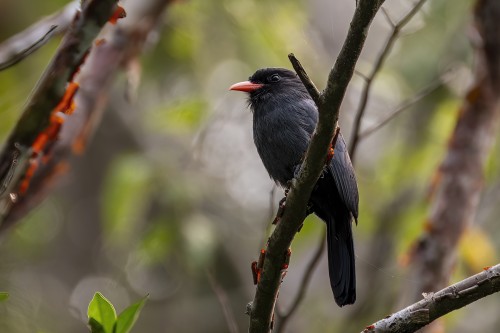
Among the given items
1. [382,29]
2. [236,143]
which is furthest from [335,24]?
[236,143]

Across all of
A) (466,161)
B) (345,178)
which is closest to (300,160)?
(345,178)

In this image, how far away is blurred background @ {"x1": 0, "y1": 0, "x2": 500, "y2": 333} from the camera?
6.33 metres

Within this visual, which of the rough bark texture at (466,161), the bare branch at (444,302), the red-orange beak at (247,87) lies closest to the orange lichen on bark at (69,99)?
the red-orange beak at (247,87)

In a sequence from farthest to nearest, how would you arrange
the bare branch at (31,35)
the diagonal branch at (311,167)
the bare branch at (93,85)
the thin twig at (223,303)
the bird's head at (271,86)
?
the bird's head at (271,86) → the bare branch at (93,85) → the bare branch at (31,35) → the thin twig at (223,303) → the diagonal branch at (311,167)

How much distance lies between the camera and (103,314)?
2844 mm

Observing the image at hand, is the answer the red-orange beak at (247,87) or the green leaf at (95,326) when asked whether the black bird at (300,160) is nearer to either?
the red-orange beak at (247,87)

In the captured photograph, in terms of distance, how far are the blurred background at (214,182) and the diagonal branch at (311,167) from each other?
9.00ft

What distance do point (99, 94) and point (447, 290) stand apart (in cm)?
307

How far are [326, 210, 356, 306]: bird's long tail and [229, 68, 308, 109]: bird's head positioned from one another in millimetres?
851

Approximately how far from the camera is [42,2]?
23.9 ft

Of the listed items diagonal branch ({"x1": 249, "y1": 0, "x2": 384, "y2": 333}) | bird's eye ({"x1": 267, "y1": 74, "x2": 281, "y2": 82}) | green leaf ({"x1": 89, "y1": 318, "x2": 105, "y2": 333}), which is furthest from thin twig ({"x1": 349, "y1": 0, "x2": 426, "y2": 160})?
green leaf ({"x1": 89, "y1": 318, "x2": 105, "y2": 333})

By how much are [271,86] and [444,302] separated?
2366mm

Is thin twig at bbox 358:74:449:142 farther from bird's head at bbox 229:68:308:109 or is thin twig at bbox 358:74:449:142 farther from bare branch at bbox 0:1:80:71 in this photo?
bare branch at bbox 0:1:80:71

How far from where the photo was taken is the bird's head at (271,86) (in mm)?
4766
